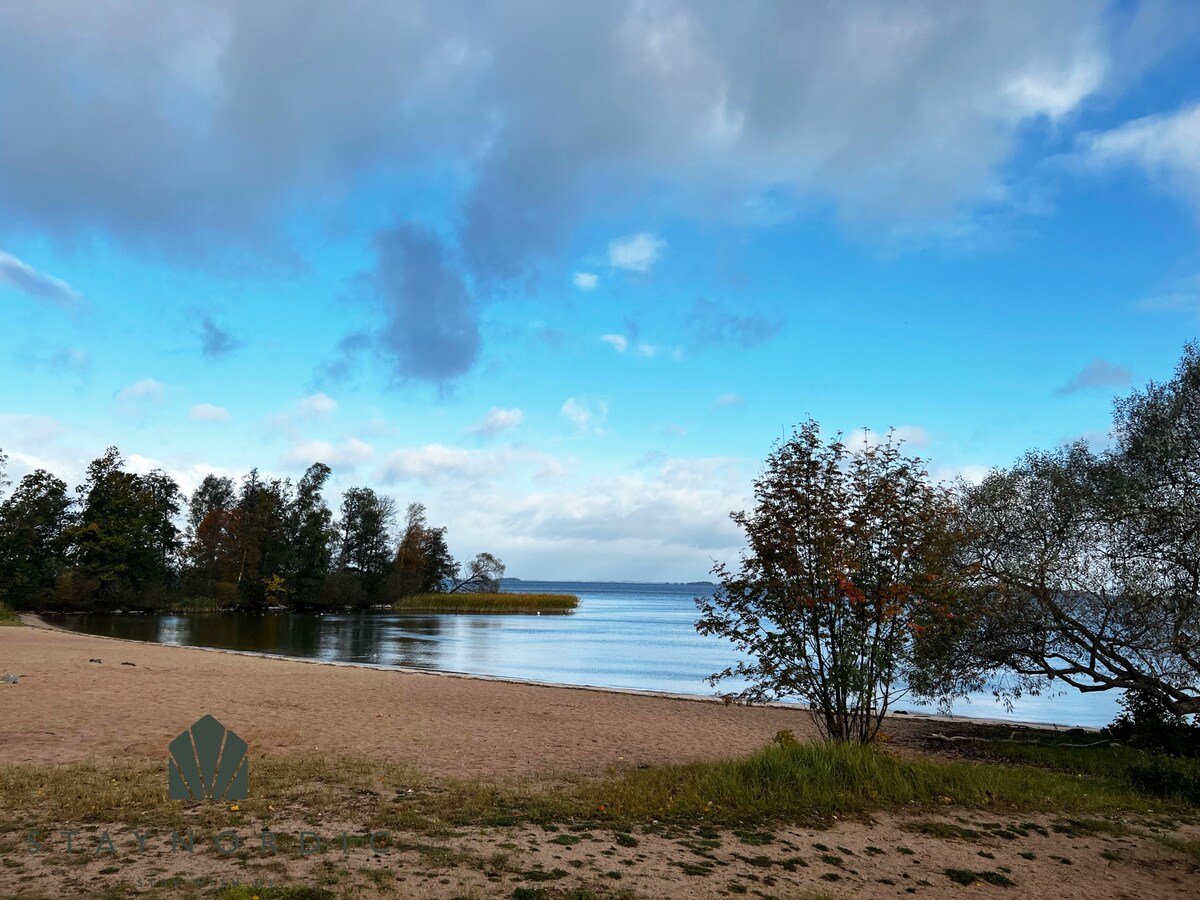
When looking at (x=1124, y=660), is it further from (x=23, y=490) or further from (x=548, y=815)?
(x=23, y=490)

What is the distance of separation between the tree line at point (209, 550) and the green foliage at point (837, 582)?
66.2m

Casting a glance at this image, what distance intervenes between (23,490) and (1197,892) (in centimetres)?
7714

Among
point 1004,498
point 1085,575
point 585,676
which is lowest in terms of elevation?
point 585,676

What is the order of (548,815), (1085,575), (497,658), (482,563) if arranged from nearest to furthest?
(548,815)
(1085,575)
(497,658)
(482,563)

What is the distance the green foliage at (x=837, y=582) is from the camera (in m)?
9.94

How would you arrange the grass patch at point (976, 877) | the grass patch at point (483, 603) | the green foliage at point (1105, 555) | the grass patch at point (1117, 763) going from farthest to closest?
the grass patch at point (483, 603), the green foliage at point (1105, 555), the grass patch at point (1117, 763), the grass patch at point (976, 877)

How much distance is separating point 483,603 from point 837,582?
84.5 meters

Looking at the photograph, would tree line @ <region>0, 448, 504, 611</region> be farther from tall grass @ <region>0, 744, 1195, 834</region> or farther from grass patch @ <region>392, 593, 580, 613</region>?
tall grass @ <region>0, 744, 1195, 834</region>

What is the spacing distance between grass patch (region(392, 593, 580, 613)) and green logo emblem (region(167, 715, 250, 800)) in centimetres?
8264

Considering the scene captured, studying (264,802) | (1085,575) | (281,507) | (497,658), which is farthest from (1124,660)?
(281,507)

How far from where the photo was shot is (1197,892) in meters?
6.46

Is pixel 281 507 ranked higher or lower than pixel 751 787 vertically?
higher

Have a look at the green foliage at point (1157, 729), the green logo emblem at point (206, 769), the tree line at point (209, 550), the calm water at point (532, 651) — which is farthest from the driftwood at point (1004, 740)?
the tree line at point (209, 550)

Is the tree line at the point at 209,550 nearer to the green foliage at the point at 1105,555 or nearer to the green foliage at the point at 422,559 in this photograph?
the green foliage at the point at 422,559
